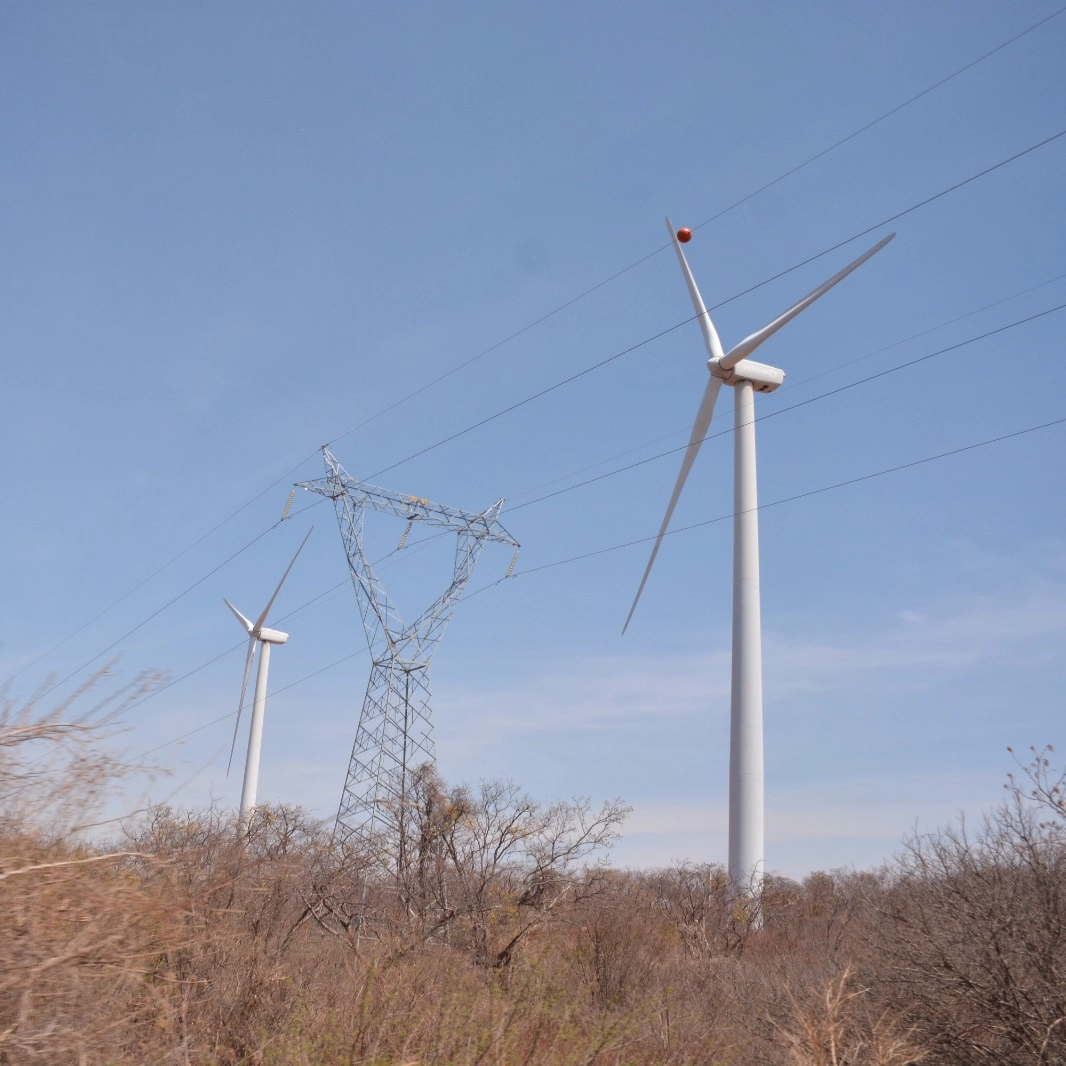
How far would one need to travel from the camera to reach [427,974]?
14.8 metres

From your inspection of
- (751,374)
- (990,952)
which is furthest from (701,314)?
(990,952)

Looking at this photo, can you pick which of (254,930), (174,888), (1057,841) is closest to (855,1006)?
Answer: (1057,841)

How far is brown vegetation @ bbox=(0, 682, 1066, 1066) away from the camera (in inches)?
339

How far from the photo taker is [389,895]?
33062 millimetres

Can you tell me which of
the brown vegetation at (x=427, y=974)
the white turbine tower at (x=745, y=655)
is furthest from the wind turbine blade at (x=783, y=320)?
the brown vegetation at (x=427, y=974)

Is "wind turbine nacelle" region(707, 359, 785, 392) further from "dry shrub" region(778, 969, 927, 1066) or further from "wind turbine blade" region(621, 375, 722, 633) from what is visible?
"dry shrub" region(778, 969, 927, 1066)

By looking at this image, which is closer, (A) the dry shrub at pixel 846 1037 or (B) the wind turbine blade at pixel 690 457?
(A) the dry shrub at pixel 846 1037

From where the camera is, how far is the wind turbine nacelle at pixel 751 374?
4317 cm

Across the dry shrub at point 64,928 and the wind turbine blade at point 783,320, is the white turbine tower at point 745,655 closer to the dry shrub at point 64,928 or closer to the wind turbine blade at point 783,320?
the wind turbine blade at point 783,320

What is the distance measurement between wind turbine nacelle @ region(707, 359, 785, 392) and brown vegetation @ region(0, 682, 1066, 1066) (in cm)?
2233

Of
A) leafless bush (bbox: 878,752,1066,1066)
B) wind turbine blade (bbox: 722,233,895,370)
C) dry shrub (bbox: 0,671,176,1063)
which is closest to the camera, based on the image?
dry shrub (bbox: 0,671,176,1063)

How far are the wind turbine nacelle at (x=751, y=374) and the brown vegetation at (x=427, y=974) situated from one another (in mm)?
22333

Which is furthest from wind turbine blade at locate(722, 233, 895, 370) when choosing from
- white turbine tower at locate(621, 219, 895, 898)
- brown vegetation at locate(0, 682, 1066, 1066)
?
brown vegetation at locate(0, 682, 1066, 1066)

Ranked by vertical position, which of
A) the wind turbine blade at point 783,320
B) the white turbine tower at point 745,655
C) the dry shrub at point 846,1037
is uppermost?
the wind turbine blade at point 783,320
